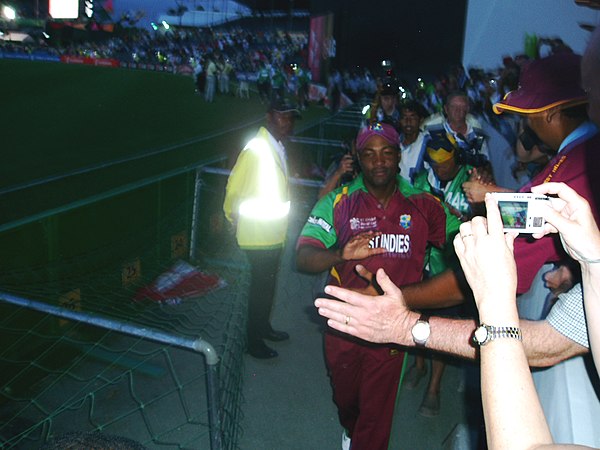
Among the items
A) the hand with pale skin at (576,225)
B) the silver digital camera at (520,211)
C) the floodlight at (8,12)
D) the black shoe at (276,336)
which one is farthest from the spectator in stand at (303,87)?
the floodlight at (8,12)

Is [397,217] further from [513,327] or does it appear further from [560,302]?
[513,327]

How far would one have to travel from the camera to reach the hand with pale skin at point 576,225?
147cm

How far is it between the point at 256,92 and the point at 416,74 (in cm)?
1649

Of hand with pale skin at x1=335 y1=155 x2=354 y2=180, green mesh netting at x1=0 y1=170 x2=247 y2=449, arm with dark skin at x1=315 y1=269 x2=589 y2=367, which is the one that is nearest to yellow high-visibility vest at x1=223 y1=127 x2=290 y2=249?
hand with pale skin at x1=335 y1=155 x2=354 y2=180

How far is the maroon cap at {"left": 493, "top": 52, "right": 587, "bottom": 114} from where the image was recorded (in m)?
2.35

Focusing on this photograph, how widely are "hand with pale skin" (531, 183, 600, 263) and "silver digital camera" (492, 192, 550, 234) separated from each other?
0.34ft

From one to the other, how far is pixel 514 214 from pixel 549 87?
39.1 inches

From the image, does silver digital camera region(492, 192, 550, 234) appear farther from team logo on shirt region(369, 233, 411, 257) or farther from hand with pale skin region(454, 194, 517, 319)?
team logo on shirt region(369, 233, 411, 257)

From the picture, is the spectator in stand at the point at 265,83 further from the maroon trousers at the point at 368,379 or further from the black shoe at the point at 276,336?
the maroon trousers at the point at 368,379

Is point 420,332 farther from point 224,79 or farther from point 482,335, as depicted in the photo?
point 224,79

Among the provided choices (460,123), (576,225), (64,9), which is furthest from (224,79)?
(576,225)

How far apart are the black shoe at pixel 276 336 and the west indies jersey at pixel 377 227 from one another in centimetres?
207

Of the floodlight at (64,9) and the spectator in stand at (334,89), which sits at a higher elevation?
the floodlight at (64,9)

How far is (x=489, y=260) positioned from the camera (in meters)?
1.43
